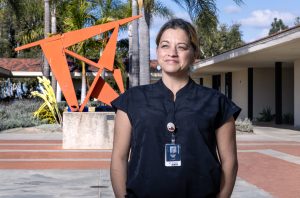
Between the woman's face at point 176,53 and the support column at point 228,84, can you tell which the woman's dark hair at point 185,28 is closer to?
the woman's face at point 176,53

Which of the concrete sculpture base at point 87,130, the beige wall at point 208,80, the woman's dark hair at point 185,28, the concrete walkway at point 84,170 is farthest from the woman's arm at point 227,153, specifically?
the beige wall at point 208,80

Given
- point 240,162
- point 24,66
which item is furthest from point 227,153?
point 24,66

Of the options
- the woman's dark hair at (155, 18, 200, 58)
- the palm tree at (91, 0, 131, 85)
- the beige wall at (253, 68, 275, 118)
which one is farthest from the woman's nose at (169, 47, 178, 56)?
the beige wall at (253, 68, 275, 118)

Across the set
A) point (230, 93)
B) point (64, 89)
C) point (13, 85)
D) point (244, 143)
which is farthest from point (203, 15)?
point (13, 85)

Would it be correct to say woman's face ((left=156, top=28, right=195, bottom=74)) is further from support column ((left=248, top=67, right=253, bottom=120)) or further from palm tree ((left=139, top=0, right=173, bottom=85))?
support column ((left=248, top=67, right=253, bottom=120))

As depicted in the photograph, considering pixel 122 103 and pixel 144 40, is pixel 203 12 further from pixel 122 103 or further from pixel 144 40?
pixel 122 103

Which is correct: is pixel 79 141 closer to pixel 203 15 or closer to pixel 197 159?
pixel 203 15

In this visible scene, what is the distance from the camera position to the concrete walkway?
8.33 meters

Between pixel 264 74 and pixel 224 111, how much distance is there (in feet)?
99.0

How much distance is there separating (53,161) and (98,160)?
0.99 m

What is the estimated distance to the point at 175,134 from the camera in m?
2.53

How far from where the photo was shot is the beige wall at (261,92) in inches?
1256

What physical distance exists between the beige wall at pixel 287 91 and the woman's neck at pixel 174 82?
1150 inches

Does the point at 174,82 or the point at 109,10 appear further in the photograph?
the point at 109,10
